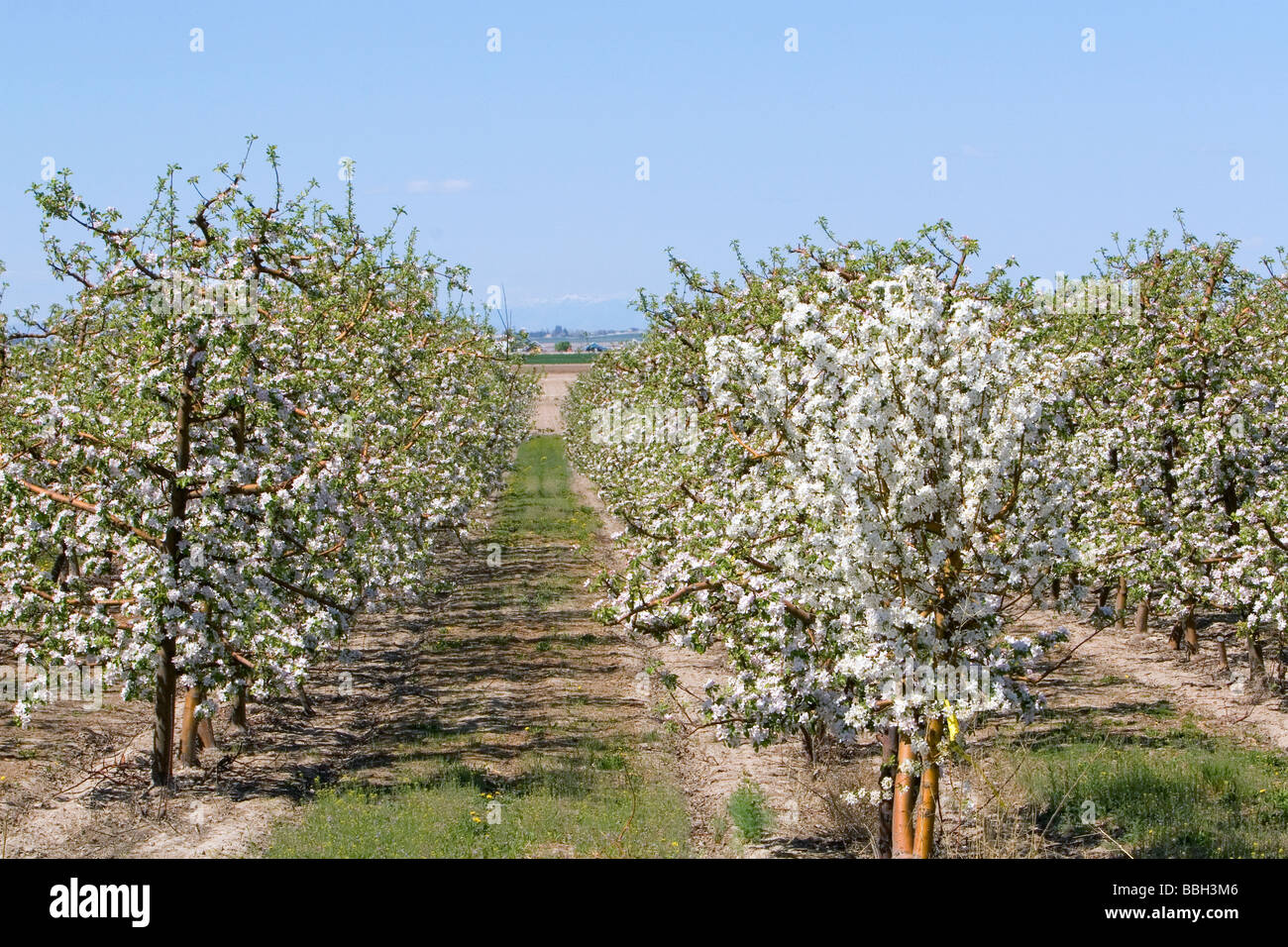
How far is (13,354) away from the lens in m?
22.7

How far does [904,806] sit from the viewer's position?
482 inches

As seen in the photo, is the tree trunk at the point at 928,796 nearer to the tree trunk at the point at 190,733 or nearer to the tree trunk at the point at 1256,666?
the tree trunk at the point at 190,733

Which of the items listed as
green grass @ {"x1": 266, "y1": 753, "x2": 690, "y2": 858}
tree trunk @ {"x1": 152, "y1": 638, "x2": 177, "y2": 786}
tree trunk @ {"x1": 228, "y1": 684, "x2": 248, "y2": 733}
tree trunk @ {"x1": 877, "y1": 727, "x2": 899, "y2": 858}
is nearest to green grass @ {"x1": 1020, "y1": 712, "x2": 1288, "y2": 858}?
tree trunk @ {"x1": 877, "y1": 727, "x2": 899, "y2": 858}

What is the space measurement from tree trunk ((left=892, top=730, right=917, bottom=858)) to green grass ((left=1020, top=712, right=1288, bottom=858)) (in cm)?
219

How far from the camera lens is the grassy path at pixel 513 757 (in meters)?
14.6

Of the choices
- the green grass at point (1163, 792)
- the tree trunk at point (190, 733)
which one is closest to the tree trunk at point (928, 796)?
the green grass at point (1163, 792)

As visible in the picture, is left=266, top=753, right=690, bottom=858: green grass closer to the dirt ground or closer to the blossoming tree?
the dirt ground

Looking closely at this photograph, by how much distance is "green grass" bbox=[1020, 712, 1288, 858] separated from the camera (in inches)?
571

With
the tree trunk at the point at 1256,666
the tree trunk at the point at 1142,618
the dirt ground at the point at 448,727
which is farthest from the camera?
the tree trunk at the point at 1142,618

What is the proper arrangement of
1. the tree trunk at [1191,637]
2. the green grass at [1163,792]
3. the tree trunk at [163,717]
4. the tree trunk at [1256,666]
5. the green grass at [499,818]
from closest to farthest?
the green grass at [499,818]
the green grass at [1163,792]
the tree trunk at [163,717]
the tree trunk at [1256,666]
the tree trunk at [1191,637]

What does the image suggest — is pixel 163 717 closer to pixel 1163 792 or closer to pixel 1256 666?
pixel 1163 792

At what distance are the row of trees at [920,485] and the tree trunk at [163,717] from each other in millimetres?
5950

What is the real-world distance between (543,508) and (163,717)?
37.7m

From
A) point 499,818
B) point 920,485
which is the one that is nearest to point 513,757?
point 499,818
